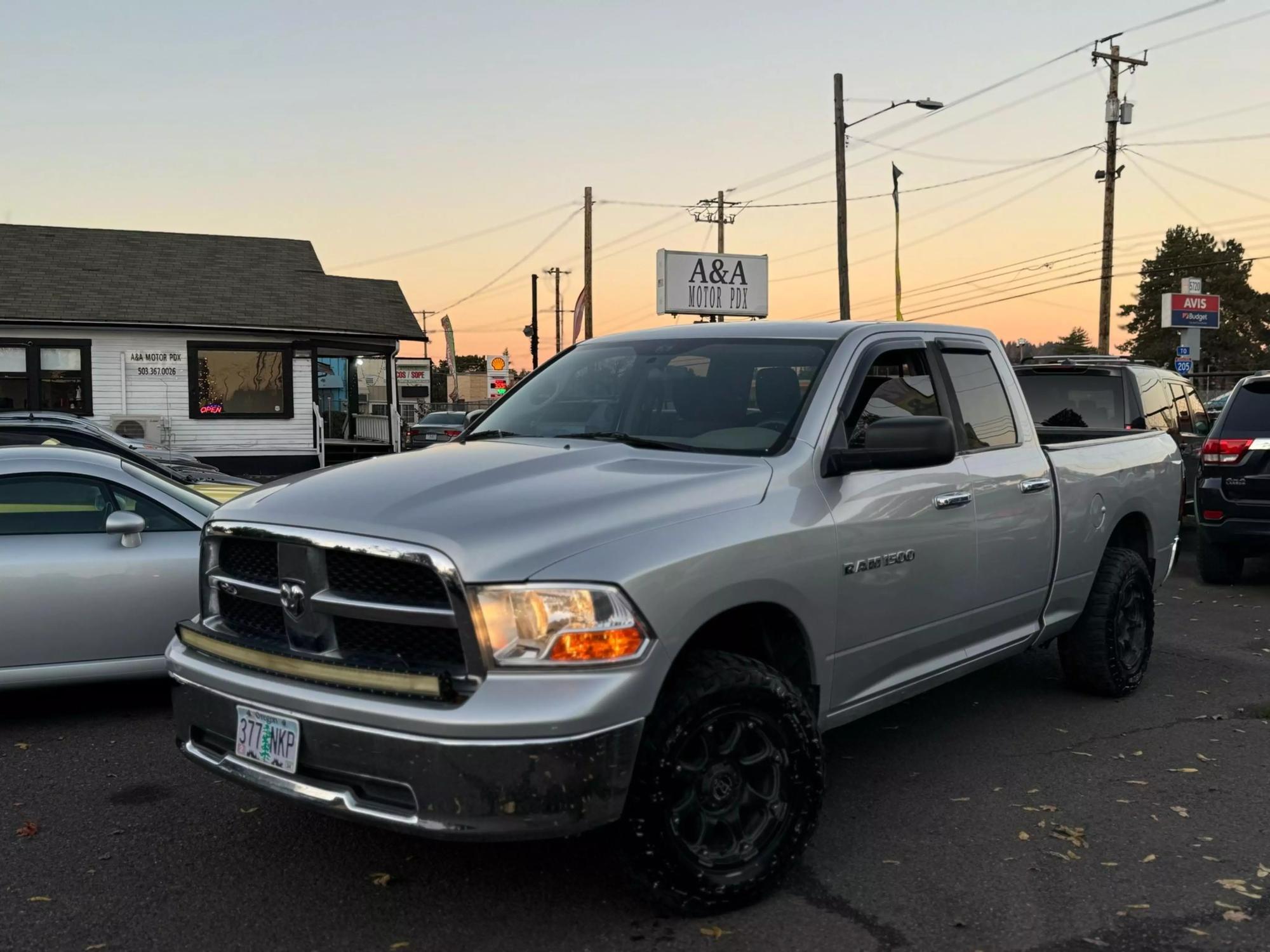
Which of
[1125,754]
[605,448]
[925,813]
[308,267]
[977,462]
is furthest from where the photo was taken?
[308,267]

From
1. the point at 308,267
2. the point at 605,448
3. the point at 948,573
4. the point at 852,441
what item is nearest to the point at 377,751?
the point at 605,448

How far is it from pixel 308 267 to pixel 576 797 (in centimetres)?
2569

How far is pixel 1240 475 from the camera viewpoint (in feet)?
30.4

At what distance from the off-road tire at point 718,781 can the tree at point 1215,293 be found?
97.6 metres

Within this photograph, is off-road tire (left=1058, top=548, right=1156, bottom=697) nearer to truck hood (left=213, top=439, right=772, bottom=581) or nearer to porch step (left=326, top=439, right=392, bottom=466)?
truck hood (left=213, top=439, right=772, bottom=581)

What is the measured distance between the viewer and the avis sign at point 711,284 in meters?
37.4

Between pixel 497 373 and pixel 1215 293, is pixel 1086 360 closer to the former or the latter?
pixel 497 373

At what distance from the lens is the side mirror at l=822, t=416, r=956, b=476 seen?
388cm

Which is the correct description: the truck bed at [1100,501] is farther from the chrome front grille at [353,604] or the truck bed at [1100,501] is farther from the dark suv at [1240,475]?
the chrome front grille at [353,604]

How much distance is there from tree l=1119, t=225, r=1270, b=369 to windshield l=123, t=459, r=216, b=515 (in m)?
96.6

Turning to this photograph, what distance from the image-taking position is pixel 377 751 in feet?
10.0

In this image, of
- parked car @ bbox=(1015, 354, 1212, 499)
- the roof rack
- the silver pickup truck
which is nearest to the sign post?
the roof rack

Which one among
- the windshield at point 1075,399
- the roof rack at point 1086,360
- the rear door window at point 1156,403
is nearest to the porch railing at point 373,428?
the roof rack at point 1086,360

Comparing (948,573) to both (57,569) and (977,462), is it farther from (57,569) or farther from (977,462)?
(57,569)
